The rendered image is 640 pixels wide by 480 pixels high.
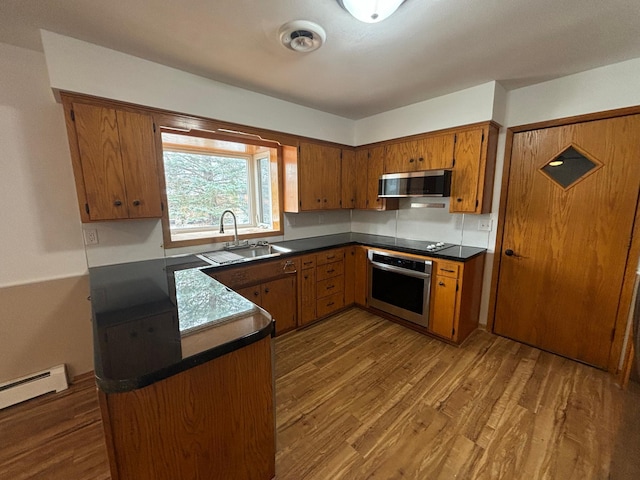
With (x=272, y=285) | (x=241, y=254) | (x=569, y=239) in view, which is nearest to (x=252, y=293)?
(x=272, y=285)

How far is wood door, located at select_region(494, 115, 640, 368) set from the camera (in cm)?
215

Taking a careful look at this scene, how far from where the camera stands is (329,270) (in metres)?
3.14

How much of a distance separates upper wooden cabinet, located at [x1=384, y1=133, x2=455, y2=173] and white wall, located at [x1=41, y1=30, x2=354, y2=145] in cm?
112

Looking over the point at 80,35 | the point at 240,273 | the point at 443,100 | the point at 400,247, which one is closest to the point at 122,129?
the point at 80,35

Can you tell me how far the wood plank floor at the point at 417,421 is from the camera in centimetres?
148

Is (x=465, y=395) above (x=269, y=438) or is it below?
below

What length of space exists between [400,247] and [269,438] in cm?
215

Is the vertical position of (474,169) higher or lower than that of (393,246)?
higher

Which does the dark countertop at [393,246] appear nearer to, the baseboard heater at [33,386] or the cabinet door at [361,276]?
the cabinet door at [361,276]

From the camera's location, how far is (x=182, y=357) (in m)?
0.93

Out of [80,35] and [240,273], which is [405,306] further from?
[80,35]

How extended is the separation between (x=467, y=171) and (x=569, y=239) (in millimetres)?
1055

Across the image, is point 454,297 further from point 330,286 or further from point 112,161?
point 112,161

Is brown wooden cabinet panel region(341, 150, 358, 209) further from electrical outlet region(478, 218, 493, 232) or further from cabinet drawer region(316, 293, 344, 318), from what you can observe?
electrical outlet region(478, 218, 493, 232)
